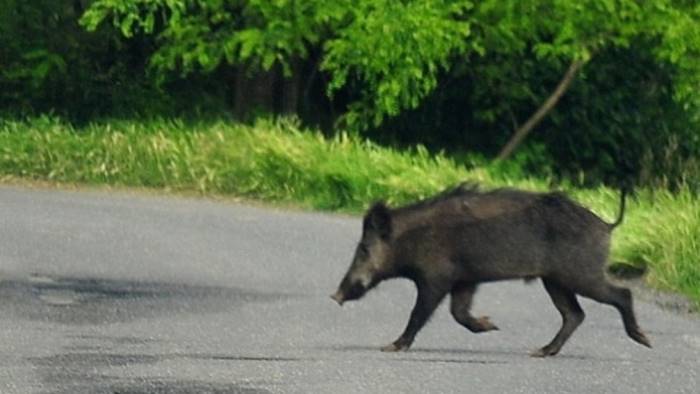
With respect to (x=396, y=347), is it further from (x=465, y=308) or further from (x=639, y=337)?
(x=639, y=337)

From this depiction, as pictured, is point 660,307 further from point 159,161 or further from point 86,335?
point 159,161

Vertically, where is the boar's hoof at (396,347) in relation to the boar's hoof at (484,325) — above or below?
below

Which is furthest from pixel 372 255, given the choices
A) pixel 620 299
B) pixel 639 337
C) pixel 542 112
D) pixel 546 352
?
pixel 542 112

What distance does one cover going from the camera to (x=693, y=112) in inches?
1200

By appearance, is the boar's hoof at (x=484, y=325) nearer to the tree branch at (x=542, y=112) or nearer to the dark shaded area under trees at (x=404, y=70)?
the dark shaded area under trees at (x=404, y=70)

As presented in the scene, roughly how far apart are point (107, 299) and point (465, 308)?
298 cm

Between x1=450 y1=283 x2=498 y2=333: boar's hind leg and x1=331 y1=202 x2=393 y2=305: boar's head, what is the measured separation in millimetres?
378

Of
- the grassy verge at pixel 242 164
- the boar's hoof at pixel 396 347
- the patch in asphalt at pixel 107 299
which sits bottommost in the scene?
the grassy verge at pixel 242 164

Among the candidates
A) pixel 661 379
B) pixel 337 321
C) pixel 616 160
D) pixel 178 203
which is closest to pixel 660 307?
pixel 337 321

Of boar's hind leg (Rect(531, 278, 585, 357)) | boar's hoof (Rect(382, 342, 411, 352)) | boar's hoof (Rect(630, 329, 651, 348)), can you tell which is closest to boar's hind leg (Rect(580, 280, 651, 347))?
boar's hoof (Rect(630, 329, 651, 348))

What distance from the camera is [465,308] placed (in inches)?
457

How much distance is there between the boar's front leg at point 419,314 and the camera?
37.1ft

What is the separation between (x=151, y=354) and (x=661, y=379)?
8.37 feet

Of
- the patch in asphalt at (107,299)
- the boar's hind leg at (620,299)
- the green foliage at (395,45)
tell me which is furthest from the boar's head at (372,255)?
the green foliage at (395,45)
